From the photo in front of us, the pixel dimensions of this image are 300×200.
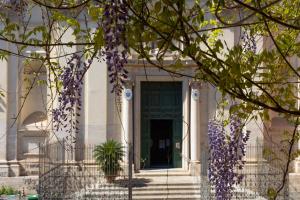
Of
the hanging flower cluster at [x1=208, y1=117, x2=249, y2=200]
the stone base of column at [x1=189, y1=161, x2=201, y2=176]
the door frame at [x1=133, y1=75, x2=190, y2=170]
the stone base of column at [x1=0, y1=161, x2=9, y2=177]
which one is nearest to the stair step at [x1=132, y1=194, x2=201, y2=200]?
the stone base of column at [x1=189, y1=161, x2=201, y2=176]

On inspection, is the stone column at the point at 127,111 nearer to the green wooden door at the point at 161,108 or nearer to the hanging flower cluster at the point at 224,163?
the green wooden door at the point at 161,108

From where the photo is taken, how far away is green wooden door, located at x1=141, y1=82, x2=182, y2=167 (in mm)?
17828

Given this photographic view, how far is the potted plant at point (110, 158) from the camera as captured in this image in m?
15.2

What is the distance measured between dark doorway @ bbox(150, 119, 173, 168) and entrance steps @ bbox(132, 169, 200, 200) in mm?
1338

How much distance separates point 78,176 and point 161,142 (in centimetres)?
440

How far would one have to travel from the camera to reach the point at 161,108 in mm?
17922

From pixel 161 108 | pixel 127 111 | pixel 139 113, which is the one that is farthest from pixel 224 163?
pixel 161 108

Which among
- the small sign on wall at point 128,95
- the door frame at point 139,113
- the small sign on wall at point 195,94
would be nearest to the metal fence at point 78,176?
the door frame at point 139,113

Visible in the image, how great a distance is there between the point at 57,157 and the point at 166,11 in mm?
12880

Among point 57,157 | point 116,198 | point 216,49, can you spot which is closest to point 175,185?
point 116,198

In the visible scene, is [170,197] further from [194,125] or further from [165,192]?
[194,125]

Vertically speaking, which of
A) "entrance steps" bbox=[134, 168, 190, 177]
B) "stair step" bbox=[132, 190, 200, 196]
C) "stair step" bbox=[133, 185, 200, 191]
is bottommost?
"stair step" bbox=[132, 190, 200, 196]

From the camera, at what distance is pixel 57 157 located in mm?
15758

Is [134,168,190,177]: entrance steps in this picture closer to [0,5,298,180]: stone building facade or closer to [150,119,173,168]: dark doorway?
[0,5,298,180]: stone building facade
